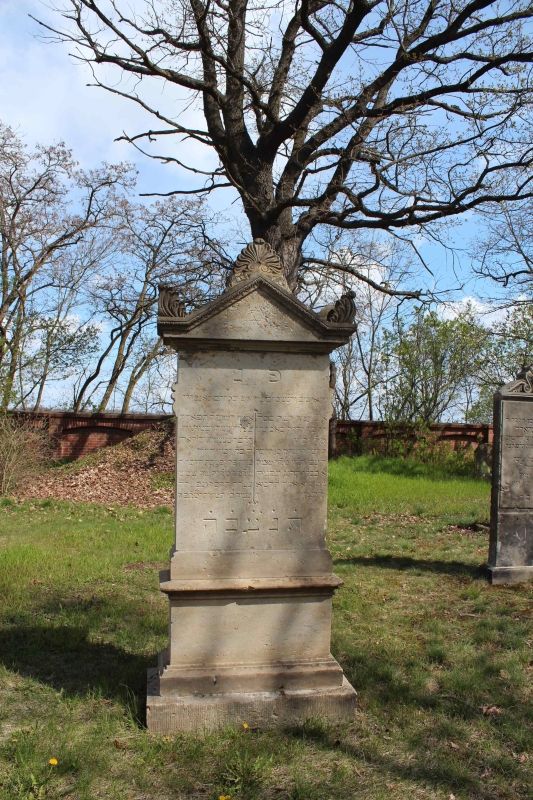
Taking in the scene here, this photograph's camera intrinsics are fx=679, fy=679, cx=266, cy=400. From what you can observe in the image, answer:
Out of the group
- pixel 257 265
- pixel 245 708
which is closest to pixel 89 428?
pixel 257 265

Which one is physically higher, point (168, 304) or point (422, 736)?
point (168, 304)

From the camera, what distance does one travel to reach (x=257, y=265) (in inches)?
182

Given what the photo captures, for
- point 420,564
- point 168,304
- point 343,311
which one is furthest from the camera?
point 420,564

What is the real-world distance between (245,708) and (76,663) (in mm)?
1648

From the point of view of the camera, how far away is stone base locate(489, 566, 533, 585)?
A: 26.2 ft

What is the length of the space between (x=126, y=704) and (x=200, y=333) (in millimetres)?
2458

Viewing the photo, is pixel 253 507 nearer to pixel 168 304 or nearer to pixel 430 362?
pixel 168 304

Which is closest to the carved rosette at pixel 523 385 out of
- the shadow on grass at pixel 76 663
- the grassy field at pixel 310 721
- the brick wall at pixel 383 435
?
the grassy field at pixel 310 721

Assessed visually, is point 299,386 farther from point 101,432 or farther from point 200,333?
point 101,432

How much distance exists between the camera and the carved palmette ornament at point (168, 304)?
171 inches

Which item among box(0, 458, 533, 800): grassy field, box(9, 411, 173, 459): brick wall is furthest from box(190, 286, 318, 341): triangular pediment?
box(9, 411, 173, 459): brick wall

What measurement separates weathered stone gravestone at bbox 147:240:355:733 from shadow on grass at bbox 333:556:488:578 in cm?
430

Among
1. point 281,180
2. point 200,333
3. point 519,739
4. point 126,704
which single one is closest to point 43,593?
point 126,704

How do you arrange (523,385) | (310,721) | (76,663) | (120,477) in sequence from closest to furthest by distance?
1. (310,721)
2. (76,663)
3. (523,385)
4. (120,477)
